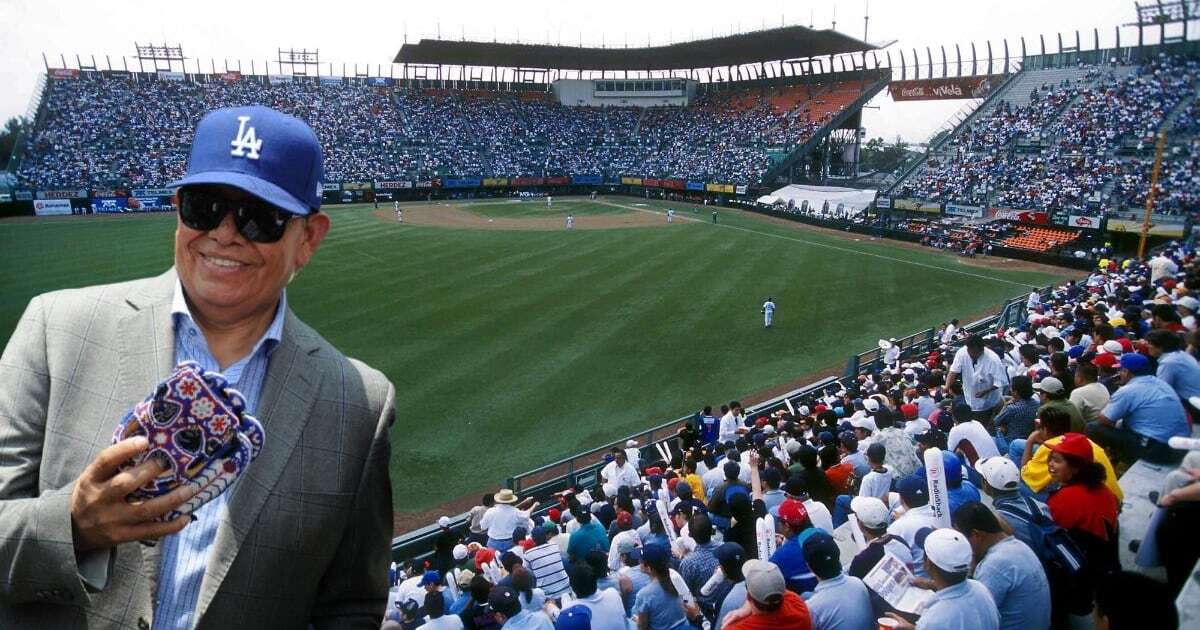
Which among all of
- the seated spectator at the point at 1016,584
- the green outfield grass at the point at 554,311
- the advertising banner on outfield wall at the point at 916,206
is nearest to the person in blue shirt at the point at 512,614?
the seated spectator at the point at 1016,584

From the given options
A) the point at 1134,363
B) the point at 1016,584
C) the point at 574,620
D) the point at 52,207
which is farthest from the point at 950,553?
the point at 52,207

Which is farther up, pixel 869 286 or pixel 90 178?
pixel 90 178

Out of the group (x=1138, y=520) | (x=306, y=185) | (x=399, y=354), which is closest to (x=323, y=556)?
(x=306, y=185)

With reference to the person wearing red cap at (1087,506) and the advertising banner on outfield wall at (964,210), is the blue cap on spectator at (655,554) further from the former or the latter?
the advertising banner on outfield wall at (964,210)

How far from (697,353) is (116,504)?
19.0 m

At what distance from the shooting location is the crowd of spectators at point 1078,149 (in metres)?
36.4

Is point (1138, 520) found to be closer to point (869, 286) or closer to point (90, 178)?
point (869, 286)

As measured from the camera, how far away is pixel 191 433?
155 cm

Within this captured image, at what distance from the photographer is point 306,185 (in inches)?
82.0

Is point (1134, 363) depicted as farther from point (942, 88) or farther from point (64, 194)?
point (942, 88)

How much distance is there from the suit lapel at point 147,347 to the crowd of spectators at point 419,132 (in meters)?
58.0

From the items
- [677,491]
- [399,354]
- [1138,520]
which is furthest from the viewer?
[399,354]

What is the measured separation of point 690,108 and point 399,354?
64.2 metres

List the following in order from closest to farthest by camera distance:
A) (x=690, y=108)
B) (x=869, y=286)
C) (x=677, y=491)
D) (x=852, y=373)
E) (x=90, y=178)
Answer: (x=677, y=491)
(x=852, y=373)
(x=869, y=286)
(x=90, y=178)
(x=690, y=108)
